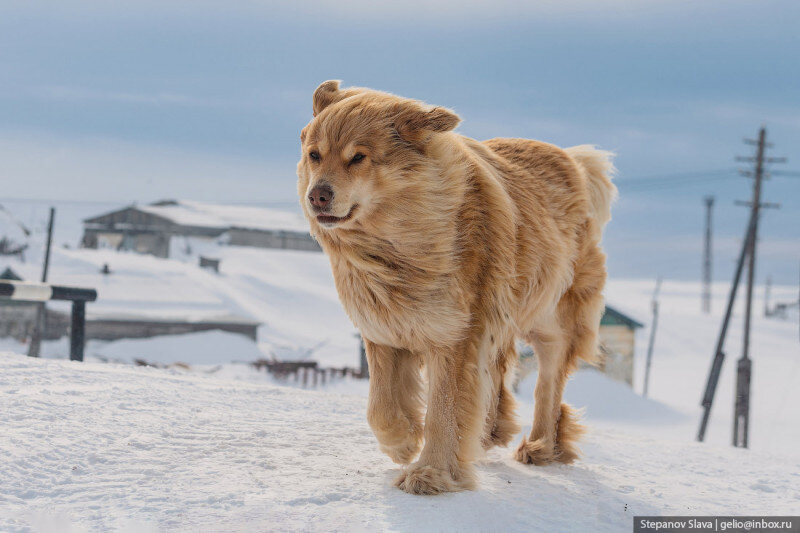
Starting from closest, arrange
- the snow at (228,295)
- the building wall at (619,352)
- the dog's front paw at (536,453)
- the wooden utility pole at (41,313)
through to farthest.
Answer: the dog's front paw at (536,453) < the wooden utility pole at (41,313) < the building wall at (619,352) < the snow at (228,295)

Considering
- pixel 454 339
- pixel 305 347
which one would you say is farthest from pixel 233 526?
pixel 305 347

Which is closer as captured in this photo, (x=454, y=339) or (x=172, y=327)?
(x=454, y=339)

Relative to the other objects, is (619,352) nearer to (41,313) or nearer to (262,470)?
(41,313)

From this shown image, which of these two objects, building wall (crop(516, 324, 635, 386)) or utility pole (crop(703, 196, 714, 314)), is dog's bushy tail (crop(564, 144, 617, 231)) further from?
utility pole (crop(703, 196, 714, 314))

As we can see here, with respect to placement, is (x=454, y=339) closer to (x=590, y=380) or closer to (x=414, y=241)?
(x=414, y=241)

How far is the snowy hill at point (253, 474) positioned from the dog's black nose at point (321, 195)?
1.41m

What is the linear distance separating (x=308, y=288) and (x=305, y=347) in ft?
34.2

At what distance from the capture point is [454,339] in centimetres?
379

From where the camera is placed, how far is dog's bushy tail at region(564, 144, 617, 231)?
18.1 ft

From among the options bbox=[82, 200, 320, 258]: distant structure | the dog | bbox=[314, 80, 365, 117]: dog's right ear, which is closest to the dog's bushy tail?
the dog

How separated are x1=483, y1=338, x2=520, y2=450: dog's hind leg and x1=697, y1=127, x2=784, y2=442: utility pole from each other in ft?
43.5

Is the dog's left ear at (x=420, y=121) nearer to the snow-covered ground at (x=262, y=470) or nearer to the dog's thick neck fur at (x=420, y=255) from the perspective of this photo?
the dog's thick neck fur at (x=420, y=255)

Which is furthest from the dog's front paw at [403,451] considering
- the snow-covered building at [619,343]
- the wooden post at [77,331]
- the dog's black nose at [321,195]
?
the snow-covered building at [619,343]

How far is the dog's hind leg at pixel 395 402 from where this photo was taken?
4.04 meters
